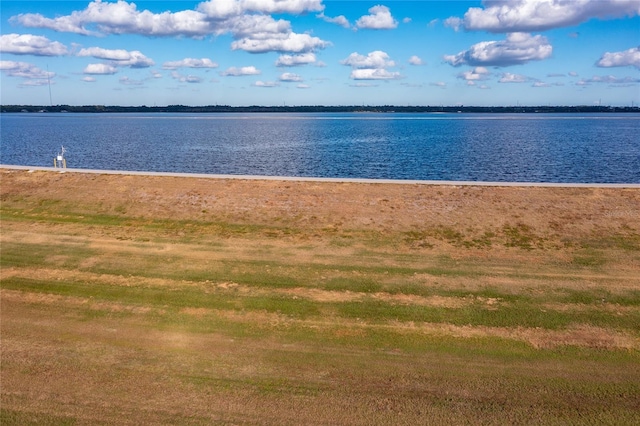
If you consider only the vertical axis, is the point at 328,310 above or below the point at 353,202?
below

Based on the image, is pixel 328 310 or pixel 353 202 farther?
pixel 353 202

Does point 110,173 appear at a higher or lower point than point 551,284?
higher

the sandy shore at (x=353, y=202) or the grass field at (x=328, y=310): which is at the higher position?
the sandy shore at (x=353, y=202)

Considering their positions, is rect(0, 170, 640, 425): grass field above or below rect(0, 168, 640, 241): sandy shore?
below

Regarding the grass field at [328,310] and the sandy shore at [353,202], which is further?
the sandy shore at [353,202]

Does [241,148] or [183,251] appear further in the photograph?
[241,148]

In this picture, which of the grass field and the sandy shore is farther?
the sandy shore

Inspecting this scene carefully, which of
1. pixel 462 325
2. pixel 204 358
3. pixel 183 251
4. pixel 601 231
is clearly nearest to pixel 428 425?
pixel 462 325

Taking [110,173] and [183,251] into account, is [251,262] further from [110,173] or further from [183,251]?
[110,173]
